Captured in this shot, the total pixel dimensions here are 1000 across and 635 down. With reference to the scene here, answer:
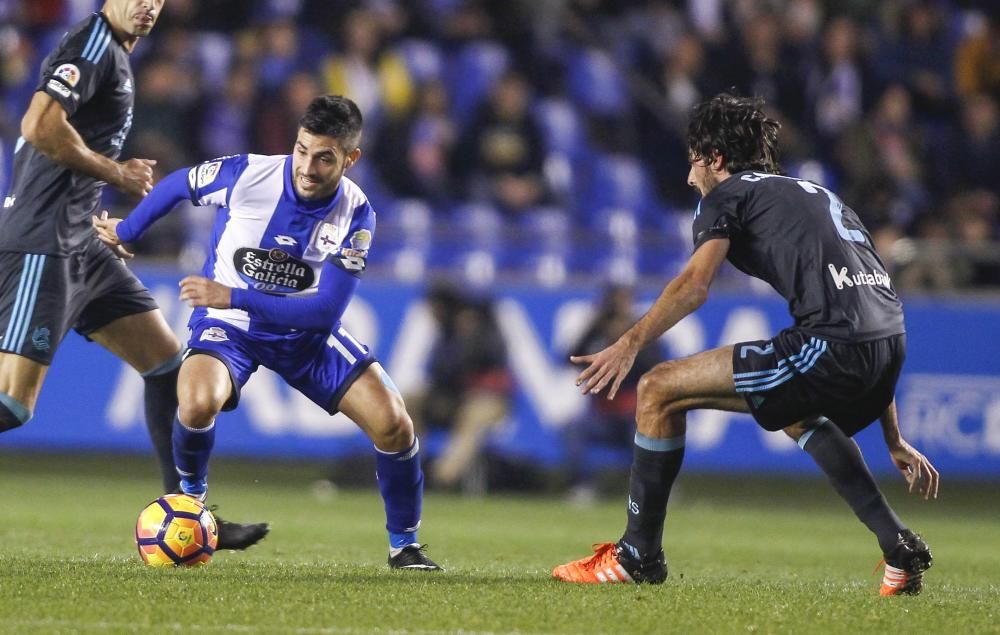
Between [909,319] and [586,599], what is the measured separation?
326 inches

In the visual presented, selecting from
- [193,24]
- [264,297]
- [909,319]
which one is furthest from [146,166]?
[193,24]

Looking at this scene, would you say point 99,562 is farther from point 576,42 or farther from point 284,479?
point 576,42

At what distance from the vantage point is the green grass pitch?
5047 mm

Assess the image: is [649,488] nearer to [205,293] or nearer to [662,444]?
[662,444]

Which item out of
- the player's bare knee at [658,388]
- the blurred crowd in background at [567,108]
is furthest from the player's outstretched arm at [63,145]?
the blurred crowd in background at [567,108]

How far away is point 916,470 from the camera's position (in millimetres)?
6344

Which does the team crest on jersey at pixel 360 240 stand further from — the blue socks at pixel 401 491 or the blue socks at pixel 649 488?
the blue socks at pixel 649 488

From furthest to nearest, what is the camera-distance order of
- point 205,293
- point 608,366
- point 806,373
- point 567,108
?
1. point 567,108
2. point 205,293
3. point 806,373
4. point 608,366

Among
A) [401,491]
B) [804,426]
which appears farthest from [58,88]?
[804,426]

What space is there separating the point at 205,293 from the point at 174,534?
1065 millimetres

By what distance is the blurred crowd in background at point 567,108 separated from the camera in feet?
45.4

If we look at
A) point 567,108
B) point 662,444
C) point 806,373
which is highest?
point 567,108

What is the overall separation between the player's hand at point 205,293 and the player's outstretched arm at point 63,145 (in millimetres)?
771

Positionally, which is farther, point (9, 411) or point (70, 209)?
point (70, 209)
